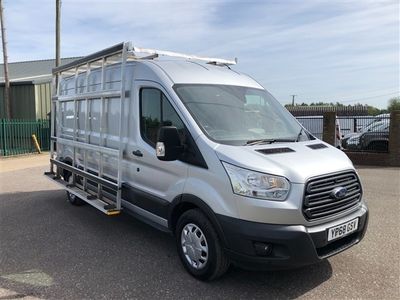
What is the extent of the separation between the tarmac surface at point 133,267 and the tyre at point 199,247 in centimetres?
14

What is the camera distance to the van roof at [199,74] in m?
5.00

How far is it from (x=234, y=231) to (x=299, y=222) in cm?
61

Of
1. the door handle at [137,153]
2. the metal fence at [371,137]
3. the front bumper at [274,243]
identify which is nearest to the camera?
the front bumper at [274,243]

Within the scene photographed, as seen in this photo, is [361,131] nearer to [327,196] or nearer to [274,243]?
[327,196]

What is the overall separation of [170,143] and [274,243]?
4.77 ft

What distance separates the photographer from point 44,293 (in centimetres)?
407

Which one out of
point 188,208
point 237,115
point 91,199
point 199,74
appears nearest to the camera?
point 188,208

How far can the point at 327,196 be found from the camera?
3.99m

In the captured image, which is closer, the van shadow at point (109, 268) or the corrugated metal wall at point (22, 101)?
the van shadow at point (109, 268)

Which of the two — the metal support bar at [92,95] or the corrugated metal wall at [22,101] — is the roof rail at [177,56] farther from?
the corrugated metal wall at [22,101]

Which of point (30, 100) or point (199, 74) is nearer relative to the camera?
point (199, 74)

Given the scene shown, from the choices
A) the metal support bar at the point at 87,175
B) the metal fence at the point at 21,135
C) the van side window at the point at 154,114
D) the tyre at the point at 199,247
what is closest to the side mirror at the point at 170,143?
the van side window at the point at 154,114

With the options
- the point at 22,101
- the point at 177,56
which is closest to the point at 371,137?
the point at 177,56

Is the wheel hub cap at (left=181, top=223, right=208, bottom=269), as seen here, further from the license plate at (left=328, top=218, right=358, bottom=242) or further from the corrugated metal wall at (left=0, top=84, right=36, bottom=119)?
the corrugated metal wall at (left=0, top=84, right=36, bottom=119)
